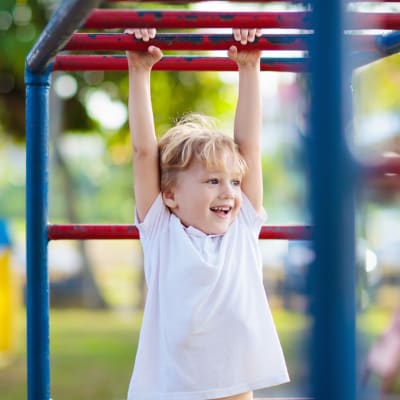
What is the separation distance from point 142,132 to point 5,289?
4.98 metres

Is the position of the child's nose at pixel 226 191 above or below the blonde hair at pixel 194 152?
below

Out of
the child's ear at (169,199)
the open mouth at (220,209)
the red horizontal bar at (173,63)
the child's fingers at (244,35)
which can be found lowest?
the open mouth at (220,209)

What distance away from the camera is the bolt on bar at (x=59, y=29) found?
1.15 metres

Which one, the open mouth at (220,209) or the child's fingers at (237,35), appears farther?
the open mouth at (220,209)

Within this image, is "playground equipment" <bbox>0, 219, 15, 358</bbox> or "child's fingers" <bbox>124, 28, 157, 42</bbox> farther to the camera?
"playground equipment" <bbox>0, 219, 15, 358</bbox>

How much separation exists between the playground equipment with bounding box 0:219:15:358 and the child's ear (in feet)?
15.8

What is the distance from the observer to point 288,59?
69.7 inches

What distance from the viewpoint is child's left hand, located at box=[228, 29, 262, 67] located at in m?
1.45

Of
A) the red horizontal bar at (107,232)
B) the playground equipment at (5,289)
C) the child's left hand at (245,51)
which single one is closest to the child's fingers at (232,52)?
the child's left hand at (245,51)

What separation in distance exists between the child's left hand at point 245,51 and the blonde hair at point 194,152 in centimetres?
13

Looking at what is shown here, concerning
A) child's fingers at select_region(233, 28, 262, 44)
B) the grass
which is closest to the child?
child's fingers at select_region(233, 28, 262, 44)

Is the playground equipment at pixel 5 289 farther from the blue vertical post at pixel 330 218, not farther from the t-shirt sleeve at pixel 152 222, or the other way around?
the blue vertical post at pixel 330 218

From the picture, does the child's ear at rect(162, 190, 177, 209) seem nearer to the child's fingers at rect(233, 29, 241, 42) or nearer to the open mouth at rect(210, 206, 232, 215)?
the open mouth at rect(210, 206, 232, 215)

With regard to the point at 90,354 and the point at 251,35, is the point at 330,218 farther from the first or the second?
the point at 90,354
